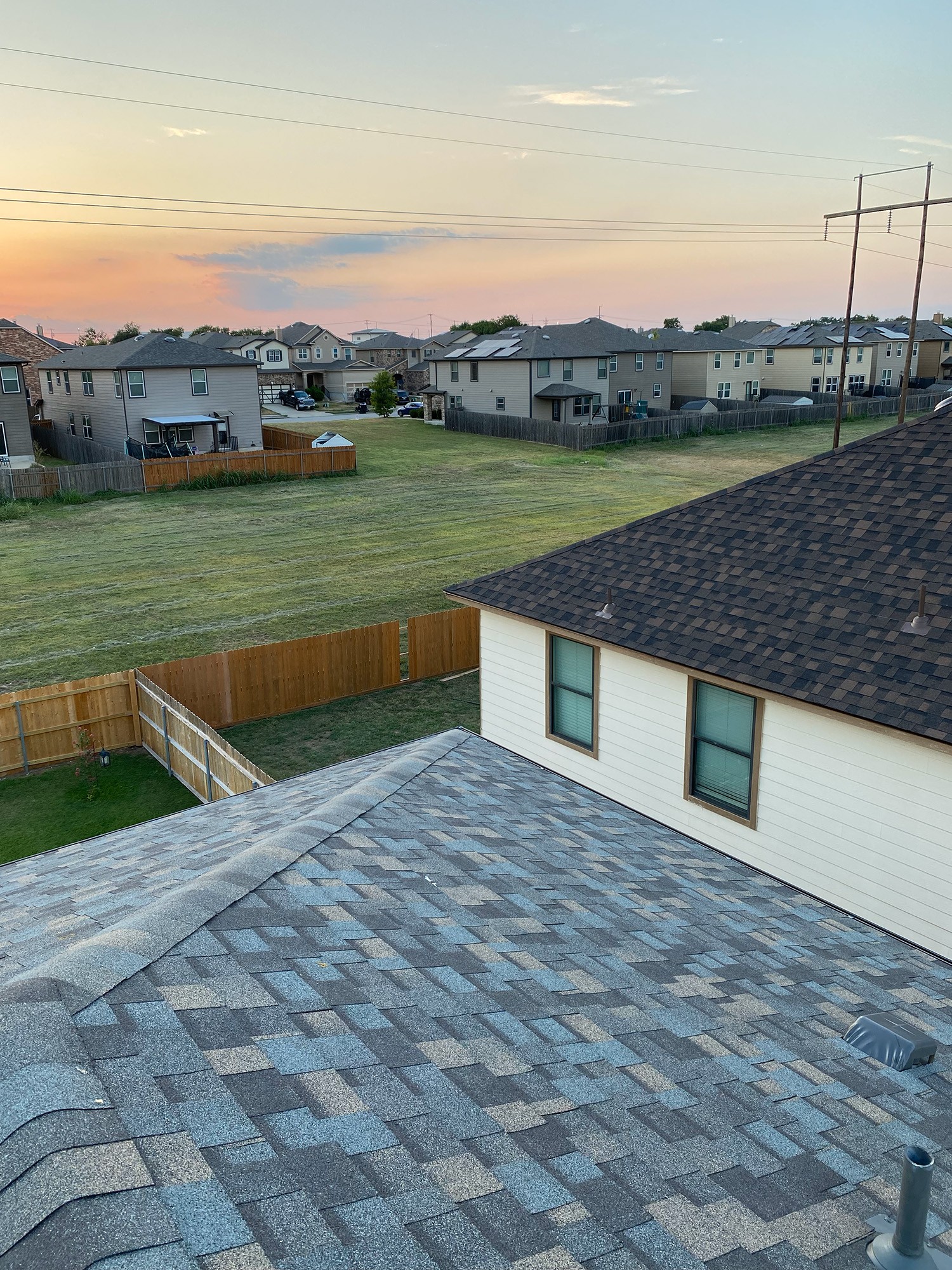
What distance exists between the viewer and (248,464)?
5481 cm

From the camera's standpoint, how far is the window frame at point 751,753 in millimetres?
11797

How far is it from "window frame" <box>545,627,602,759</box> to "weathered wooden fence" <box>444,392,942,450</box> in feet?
183

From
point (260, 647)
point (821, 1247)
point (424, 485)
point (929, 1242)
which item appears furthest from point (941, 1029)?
point (424, 485)

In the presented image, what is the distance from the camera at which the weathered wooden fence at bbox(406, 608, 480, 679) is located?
25688mm

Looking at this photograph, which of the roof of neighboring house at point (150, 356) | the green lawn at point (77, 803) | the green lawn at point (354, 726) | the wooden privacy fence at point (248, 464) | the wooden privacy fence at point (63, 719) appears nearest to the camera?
the green lawn at point (77, 803)

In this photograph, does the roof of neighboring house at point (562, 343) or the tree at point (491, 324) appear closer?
the roof of neighboring house at point (562, 343)

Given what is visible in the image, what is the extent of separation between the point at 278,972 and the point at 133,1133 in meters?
1.85

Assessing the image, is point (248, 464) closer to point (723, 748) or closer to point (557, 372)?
point (557, 372)

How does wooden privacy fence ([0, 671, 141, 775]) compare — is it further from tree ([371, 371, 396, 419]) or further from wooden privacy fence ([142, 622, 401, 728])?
tree ([371, 371, 396, 419])

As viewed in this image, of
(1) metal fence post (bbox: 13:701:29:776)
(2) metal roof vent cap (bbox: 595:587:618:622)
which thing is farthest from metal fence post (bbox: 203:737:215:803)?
(2) metal roof vent cap (bbox: 595:587:618:622)

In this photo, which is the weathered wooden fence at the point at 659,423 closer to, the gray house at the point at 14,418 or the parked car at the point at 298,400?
the parked car at the point at 298,400

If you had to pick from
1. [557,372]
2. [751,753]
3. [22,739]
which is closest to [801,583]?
[751,753]

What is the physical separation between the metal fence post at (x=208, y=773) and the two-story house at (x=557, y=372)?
60000mm

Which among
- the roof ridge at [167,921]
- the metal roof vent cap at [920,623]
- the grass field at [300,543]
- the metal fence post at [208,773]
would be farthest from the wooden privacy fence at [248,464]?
the metal roof vent cap at [920,623]
